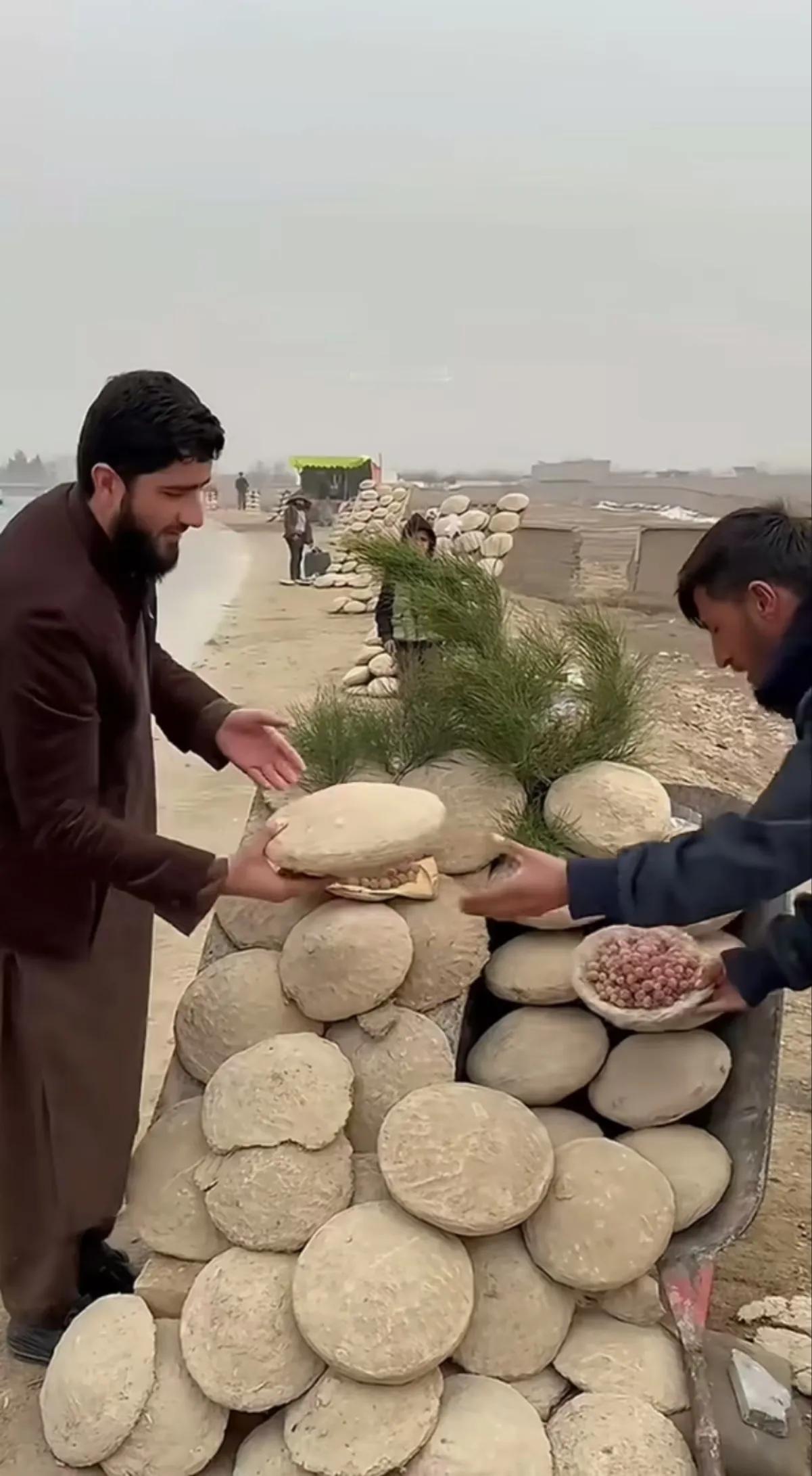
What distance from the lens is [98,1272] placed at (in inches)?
77.7

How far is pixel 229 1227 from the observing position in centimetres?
161

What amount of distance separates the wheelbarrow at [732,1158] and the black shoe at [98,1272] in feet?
2.26

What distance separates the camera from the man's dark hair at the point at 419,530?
2420 mm

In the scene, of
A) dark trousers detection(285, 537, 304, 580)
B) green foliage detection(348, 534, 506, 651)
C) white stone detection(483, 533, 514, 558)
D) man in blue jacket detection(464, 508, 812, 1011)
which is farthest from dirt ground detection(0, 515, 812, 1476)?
man in blue jacket detection(464, 508, 812, 1011)

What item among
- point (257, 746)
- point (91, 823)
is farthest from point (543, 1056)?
point (91, 823)

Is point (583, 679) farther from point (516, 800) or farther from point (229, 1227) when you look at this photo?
point (229, 1227)

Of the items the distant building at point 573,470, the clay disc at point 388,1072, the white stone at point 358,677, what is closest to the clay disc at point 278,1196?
the clay disc at point 388,1072

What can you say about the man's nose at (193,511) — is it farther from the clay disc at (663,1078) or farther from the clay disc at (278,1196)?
the clay disc at (663,1078)

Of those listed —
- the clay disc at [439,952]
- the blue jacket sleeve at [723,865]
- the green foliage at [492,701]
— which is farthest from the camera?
the green foliage at [492,701]

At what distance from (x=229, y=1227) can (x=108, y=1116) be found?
33cm

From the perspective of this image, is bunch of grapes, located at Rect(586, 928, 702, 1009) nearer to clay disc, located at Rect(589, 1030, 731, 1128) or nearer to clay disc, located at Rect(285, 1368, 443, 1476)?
clay disc, located at Rect(589, 1030, 731, 1128)

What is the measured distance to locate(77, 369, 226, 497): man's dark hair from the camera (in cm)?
150

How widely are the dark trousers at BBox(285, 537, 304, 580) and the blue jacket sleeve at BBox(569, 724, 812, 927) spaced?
5.63ft

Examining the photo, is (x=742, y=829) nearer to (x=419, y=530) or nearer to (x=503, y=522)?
(x=419, y=530)
